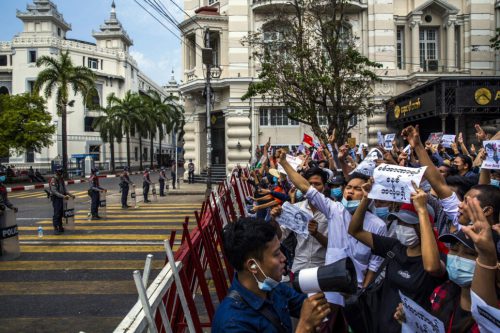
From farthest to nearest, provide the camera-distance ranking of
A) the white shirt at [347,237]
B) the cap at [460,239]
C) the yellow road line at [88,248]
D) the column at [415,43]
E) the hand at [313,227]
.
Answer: the column at [415,43] → the yellow road line at [88,248] → the hand at [313,227] → the white shirt at [347,237] → the cap at [460,239]

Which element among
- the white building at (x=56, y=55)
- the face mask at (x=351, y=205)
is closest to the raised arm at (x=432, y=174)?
the face mask at (x=351, y=205)

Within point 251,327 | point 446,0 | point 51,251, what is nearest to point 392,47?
point 446,0

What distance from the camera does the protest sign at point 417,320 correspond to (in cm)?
279

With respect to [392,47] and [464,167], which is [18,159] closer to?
[392,47]

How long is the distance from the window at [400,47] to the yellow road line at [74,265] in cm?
2204

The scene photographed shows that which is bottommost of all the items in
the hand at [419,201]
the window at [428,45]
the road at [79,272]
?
the road at [79,272]

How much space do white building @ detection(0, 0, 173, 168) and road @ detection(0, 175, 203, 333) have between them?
4961 cm

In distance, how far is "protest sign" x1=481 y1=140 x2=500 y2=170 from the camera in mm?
4973

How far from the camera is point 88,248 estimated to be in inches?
400

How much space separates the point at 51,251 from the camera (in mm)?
9930

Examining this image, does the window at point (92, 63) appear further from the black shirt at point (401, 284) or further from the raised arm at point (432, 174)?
the black shirt at point (401, 284)

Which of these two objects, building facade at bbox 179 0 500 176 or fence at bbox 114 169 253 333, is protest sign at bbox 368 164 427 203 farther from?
building facade at bbox 179 0 500 176

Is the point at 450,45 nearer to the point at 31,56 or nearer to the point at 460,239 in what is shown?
the point at 460,239

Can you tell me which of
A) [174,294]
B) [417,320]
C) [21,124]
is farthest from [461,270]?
[21,124]
